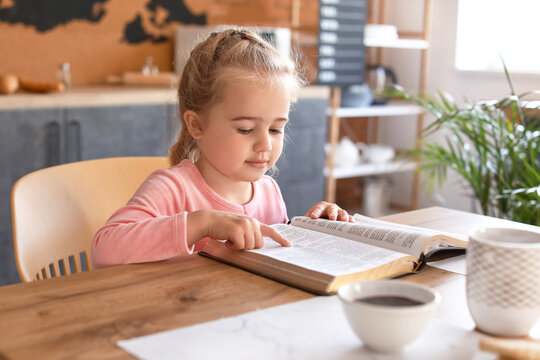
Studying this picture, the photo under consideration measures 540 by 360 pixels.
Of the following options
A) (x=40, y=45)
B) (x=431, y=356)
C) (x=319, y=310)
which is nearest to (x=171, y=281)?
(x=319, y=310)

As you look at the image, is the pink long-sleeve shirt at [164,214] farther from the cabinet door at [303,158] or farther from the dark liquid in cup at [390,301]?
the cabinet door at [303,158]

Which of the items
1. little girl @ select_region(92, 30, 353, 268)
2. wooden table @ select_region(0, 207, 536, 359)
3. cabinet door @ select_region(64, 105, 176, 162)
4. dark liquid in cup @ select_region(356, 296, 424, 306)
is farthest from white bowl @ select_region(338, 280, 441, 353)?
cabinet door @ select_region(64, 105, 176, 162)

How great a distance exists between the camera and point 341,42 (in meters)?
3.76

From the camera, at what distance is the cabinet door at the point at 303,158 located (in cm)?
331

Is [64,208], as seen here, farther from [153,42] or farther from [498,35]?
[498,35]

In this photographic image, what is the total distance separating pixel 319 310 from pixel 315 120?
267 cm

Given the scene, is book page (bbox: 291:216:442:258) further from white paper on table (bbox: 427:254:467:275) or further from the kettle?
the kettle

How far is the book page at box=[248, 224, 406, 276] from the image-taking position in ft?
3.00

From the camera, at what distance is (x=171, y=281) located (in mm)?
919

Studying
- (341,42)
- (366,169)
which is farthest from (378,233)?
(366,169)

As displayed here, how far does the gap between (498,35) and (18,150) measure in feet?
10.0

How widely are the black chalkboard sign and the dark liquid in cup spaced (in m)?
3.01

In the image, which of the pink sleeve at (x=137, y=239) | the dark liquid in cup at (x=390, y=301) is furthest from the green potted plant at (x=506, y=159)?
the dark liquid in cup at (x=390, y=301)

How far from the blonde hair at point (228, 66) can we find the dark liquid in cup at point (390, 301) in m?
0.68
